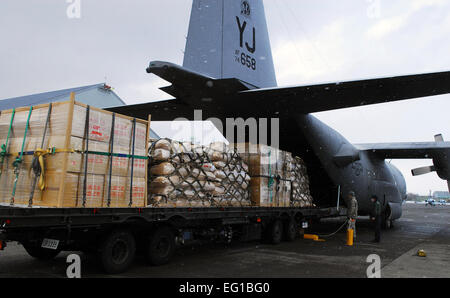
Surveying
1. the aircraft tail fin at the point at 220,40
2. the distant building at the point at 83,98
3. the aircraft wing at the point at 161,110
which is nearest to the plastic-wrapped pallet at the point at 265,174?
the aircraft wing at the point at 161,110

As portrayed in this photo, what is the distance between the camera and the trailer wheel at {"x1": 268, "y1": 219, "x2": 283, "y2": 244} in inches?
450

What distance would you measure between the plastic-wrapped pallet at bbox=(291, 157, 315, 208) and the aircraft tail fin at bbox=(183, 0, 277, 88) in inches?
156

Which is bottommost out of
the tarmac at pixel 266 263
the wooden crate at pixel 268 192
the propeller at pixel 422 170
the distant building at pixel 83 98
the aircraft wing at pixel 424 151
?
the tarmac at pixel 266 263

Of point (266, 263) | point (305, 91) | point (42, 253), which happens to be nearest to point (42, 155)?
point (42, 253)

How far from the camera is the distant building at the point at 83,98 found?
25.9 m

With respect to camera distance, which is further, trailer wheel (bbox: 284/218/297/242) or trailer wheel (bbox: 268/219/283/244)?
trailer wheel (bbox: 284/218/297/242)

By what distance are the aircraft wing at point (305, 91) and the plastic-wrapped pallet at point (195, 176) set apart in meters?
1.41

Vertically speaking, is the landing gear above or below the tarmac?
above

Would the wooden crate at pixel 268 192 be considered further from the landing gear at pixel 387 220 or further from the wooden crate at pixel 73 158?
the landing gear at pixel 387 220

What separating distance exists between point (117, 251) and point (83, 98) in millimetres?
21078

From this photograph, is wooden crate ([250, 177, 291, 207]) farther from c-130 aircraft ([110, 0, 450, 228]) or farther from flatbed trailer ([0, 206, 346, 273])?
c-130 aircraft ([110, 0, 450, 228])

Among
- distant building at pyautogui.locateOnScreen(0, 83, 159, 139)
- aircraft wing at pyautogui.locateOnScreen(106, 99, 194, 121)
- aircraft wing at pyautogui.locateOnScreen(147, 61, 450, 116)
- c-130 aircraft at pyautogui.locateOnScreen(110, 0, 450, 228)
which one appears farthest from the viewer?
distant building at pyautogui.locateOnScreen(0, 83, 159, 139)

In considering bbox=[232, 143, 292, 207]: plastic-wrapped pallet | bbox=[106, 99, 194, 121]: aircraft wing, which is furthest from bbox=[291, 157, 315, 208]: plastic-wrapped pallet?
bbox=[106, 99, 194, 121]: aircraft wing

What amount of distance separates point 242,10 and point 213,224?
6.14 meters
